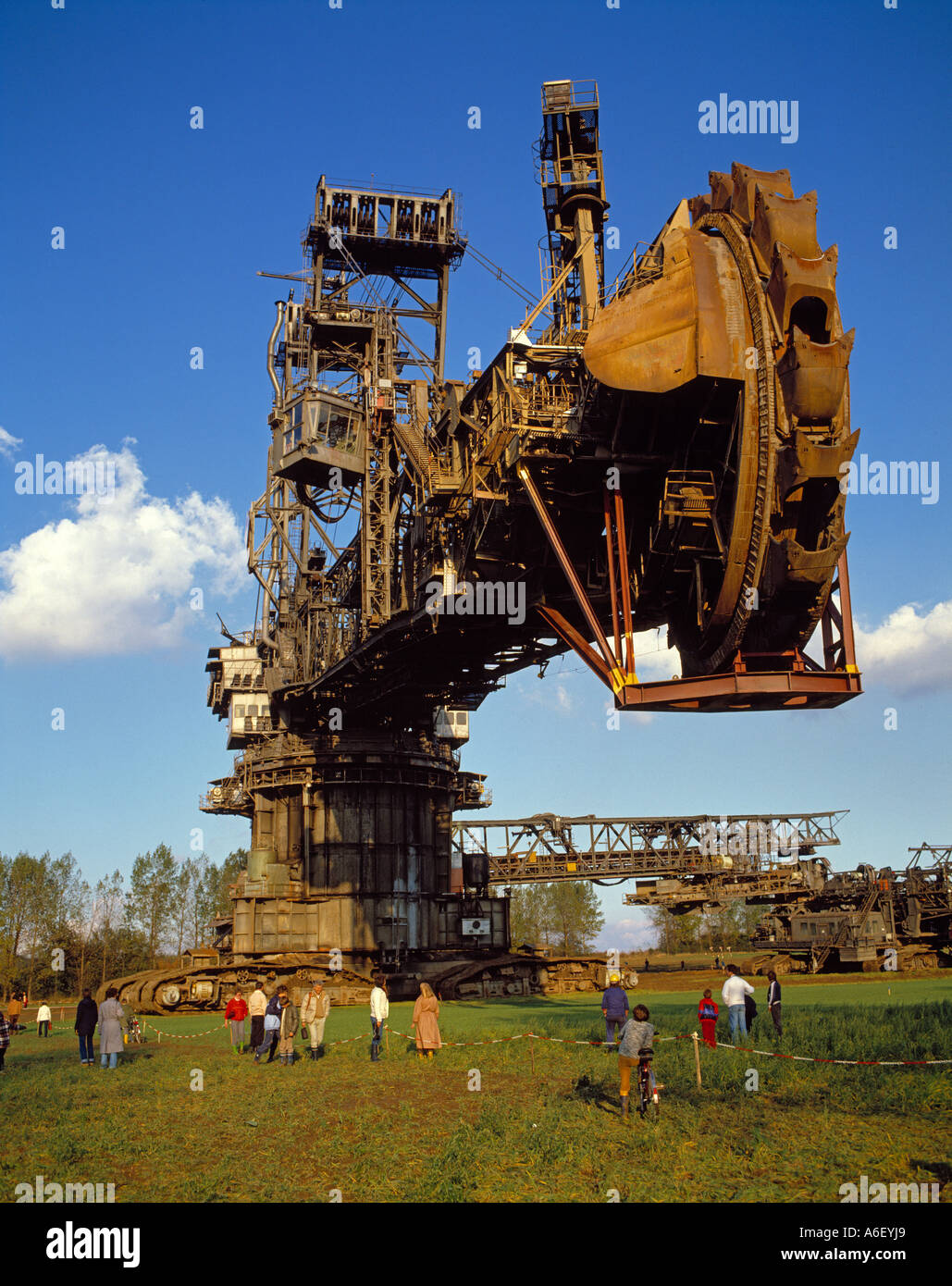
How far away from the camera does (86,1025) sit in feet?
74.0

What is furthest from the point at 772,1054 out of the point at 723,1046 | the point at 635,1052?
the point at 635,1052

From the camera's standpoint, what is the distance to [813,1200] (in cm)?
975

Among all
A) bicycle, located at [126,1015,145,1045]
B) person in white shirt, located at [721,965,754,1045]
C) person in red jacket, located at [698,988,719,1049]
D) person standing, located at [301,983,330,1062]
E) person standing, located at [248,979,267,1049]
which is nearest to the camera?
person in red jacket, located at [698,988,719,1049]

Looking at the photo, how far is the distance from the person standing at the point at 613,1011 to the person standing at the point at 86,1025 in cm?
1117

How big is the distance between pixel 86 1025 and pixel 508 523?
15140 millimetres

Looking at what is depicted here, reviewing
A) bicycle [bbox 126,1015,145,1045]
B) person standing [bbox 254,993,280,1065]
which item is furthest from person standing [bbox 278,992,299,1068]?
bicycle [bbox 126,1015,145,1045]

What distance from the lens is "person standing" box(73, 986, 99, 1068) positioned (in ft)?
74.1

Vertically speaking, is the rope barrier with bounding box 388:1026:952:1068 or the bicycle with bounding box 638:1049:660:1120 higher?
the bicycle with bounding box 638:1049:660:1120

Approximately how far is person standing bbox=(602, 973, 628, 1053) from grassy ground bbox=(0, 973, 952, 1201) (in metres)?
0.39

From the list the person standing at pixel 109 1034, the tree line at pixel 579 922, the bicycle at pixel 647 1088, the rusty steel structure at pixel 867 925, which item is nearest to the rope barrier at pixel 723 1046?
the bicycle at pixel 647 1088

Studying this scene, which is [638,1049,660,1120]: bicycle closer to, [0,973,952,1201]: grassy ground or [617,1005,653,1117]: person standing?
[617,1005,653,1117]: person standing

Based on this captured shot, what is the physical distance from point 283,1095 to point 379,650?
2057 cm
